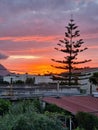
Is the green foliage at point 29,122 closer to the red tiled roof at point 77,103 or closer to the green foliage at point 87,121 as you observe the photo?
the green foliage at point 87,121

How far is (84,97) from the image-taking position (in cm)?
2261

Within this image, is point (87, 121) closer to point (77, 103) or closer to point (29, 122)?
point (77, 103)

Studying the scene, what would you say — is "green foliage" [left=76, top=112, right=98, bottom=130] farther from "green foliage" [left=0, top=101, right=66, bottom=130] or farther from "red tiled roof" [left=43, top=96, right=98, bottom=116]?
"green foliage" [left=0, top=101, right=66, bottom=130]

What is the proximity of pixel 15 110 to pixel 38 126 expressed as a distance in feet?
5.12

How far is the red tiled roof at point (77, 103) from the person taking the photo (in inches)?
728

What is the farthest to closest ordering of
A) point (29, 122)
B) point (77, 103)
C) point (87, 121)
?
point (77, 103), point (87, 121), point (29, 122)

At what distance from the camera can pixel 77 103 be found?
1998cm

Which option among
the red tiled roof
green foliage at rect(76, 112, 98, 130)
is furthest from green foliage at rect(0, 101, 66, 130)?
the red tiled roof

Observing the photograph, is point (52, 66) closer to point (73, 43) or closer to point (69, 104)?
point (73, 43)

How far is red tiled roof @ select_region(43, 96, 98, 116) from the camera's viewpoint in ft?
60.6

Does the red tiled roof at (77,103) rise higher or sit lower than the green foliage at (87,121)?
higher

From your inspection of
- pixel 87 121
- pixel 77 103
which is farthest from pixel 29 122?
pixel 77 103

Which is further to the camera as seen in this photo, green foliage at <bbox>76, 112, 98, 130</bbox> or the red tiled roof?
the red tiled roof

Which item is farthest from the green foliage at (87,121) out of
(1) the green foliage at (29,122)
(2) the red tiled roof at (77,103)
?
(1) the green foliage at (29,122)
